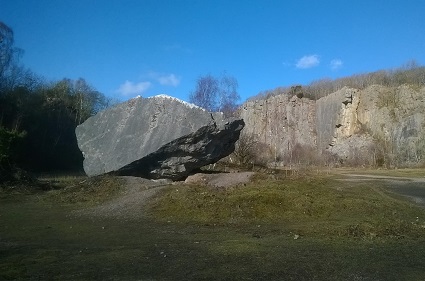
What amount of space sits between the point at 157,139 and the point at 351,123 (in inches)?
1984

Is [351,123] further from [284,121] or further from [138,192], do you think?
[138,192]

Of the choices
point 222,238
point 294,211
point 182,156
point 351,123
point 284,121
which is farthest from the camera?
point 284,121

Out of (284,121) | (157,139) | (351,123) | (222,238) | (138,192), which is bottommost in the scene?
(222,238)

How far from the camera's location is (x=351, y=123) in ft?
207

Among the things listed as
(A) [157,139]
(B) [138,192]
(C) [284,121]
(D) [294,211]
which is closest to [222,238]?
(D) [294,211]

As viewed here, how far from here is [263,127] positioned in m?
72.5

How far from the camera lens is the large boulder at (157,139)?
17797 millimetres

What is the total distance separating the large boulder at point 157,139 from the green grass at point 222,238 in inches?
97.5

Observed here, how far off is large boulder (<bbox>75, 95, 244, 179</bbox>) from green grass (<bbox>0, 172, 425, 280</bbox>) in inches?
97.5

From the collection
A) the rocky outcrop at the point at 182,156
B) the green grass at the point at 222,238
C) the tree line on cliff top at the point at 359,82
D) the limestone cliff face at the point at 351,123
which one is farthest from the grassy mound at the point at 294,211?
the tree line on cliff top at the point at 359,82

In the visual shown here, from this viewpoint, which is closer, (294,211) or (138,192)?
(294,211)

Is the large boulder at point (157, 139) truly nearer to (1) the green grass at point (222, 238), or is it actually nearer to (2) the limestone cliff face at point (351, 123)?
(1) the green grass at point (222, 238)

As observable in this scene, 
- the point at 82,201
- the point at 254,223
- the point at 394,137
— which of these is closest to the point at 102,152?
the point at 82,201

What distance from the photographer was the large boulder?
701 inches
